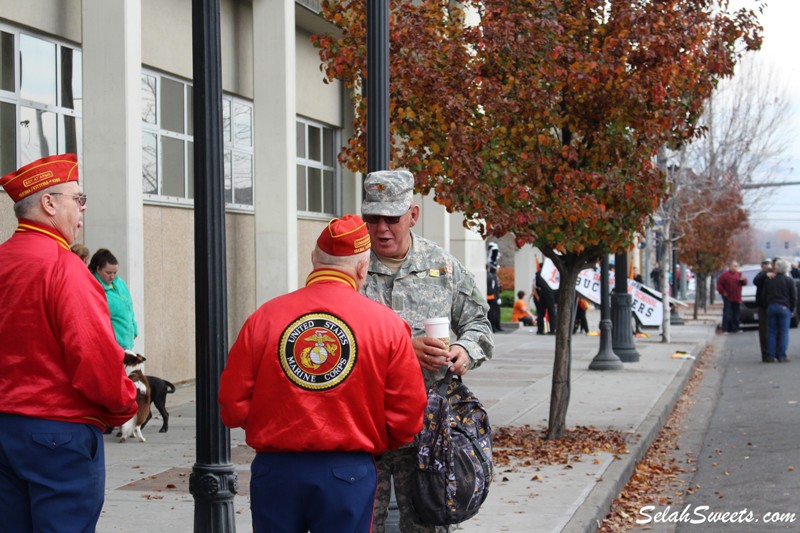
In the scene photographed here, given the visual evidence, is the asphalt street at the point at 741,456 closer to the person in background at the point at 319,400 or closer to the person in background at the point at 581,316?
the person in background at the point at 319,400

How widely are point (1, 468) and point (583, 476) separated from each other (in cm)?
569

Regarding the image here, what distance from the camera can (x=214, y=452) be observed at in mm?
5410

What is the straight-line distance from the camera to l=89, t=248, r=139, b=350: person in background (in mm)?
9984

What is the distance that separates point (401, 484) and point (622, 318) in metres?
15.8

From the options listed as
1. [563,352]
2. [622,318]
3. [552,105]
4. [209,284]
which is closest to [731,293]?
[622,318]

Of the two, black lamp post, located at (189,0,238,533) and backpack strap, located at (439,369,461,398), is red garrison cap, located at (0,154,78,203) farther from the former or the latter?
backpack strap, located at (439,369,461,398)

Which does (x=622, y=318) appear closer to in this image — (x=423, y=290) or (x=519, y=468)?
(x=519, y=468)

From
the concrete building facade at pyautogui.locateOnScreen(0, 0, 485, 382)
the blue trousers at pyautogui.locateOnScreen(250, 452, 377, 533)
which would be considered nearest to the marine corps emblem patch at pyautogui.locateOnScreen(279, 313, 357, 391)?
the blue trousers at pyautogui.locateOnScreen(250, 452, 377, 533)

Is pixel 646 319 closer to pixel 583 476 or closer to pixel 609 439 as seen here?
pixel 609 439

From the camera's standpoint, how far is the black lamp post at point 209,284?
17.6ft

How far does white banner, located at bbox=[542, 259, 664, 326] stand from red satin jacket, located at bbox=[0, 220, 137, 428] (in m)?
22.1

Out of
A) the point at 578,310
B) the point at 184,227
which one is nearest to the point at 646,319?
the point at 578,310

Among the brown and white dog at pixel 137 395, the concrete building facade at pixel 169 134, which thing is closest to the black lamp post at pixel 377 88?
the brown and white dog at pixel 137 395

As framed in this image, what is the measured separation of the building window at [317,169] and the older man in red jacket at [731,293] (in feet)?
41.0
